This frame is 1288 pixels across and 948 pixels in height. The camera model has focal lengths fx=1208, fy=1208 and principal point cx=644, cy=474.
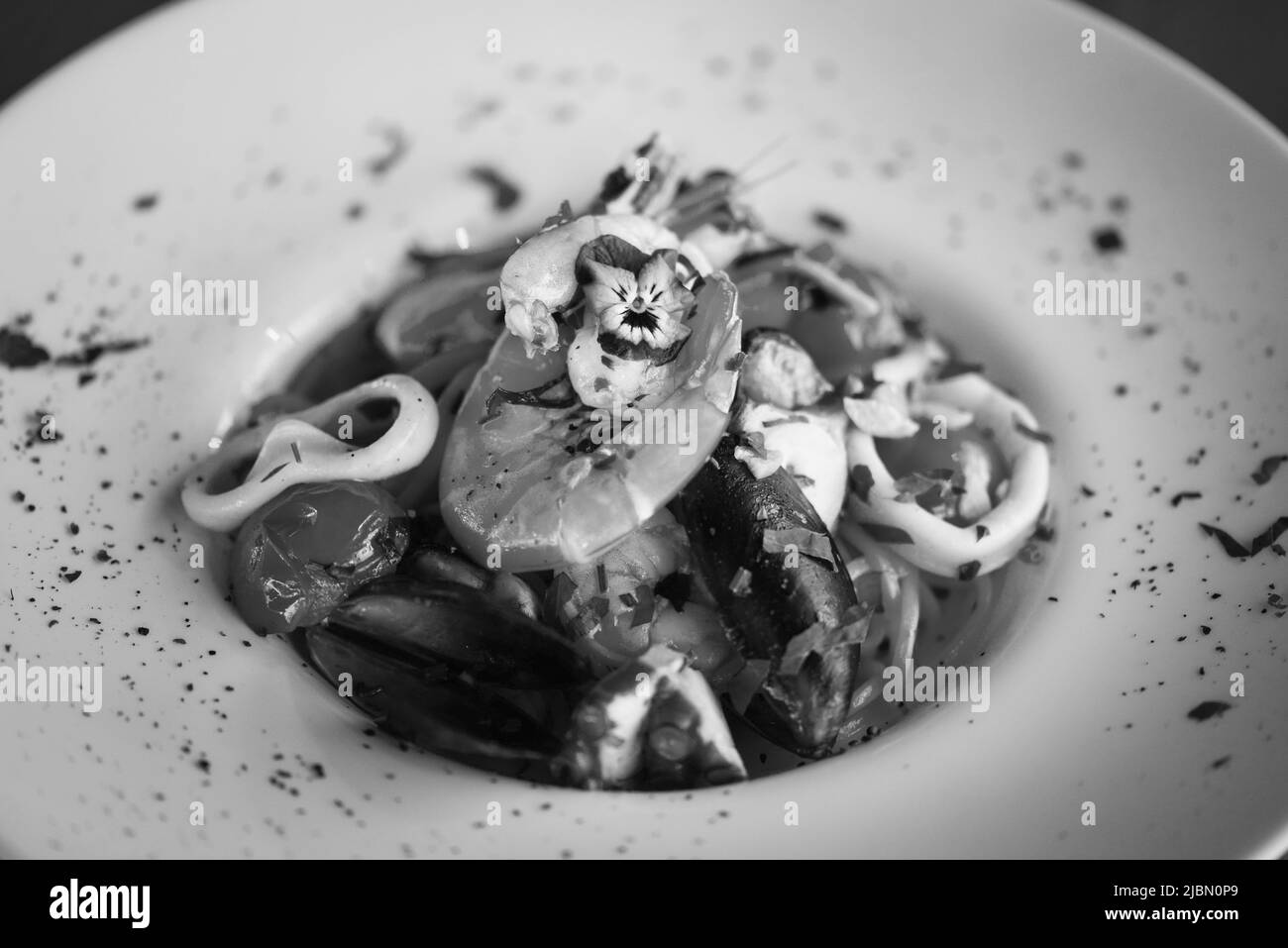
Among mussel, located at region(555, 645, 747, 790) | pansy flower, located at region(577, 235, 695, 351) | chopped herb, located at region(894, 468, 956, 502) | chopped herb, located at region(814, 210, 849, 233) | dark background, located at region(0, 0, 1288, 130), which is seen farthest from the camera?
dark background, located at region(0, 0, 1288, 130)

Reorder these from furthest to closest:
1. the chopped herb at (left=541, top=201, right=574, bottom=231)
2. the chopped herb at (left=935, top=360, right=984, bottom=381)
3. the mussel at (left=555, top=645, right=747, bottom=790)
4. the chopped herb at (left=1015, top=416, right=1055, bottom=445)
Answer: the chopped herb at (left=935, top=360, right=984, bottom=381) → the chopped herb at (left=1015, top=416, right=1055, bottom=445) → the chopped herb at (left=541, top=201, right=574, bottom=231) → the mussel at (left=555, top=645, right=747, bottom=790)

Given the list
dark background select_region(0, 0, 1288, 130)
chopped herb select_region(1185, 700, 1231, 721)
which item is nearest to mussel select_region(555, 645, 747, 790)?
chopped herb select_region(1185, 700, 1231, 721)

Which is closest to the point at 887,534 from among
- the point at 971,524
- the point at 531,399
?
the point at 971,524

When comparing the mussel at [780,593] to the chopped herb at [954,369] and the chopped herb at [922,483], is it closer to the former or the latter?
the chopped herb at [922,483]

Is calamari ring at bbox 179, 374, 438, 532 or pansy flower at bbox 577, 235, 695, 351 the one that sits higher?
pansy flower at bbox 577, 235, 695, 351

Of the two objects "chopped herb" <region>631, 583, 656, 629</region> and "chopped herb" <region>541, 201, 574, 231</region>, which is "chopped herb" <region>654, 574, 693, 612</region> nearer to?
"chopped herb" <region>631, 583, 656, 629</region>

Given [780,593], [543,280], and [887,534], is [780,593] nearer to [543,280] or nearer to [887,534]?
[887,534]
